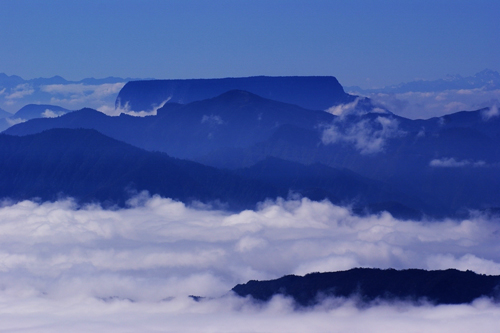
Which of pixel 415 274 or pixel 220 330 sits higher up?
pixel 415 274

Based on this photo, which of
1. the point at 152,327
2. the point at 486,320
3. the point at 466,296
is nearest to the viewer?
the point at 486,320

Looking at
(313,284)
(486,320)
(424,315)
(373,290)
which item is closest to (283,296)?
(313,284)

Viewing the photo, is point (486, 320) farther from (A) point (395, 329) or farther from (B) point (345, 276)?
(B) point (345, 276)

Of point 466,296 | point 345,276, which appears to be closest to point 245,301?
point 345,276

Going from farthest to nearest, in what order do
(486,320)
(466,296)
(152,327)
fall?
(152,327), (466,296), (486,320)

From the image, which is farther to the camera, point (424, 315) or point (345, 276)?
point (345, 276)

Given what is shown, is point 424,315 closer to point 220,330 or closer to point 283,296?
point 283,296
